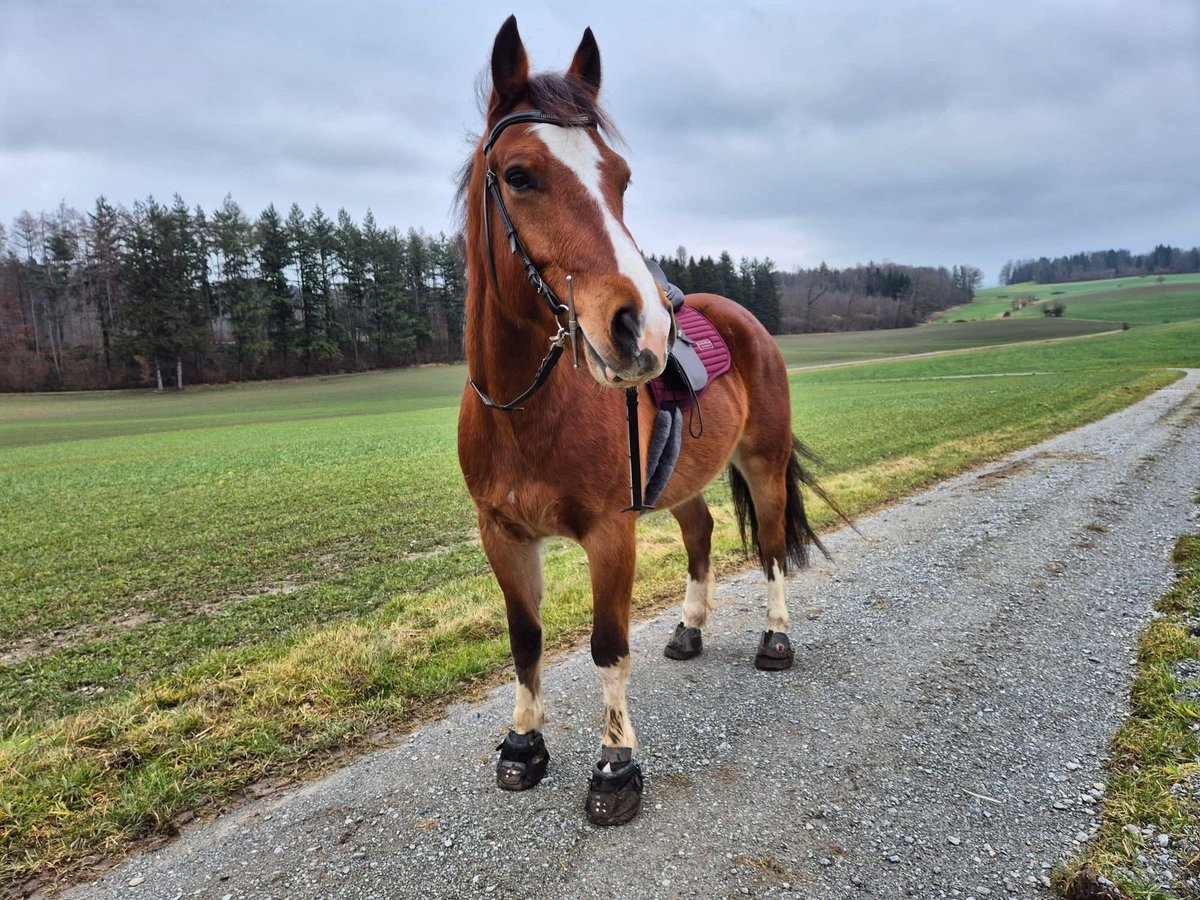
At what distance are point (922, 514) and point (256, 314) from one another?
198 ft

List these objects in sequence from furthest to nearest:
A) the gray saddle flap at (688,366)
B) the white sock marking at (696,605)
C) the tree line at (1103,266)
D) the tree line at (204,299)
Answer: the tree line at (1103,266), the tree line at (204,299), the white sock marking at (696,605), the gray saddle flap at (688,366)

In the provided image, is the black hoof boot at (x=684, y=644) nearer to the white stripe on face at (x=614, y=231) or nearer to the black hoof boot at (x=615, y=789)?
the black hoof boot at (x=615, y=789)

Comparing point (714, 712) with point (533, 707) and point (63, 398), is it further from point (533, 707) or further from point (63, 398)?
point (63, 398)

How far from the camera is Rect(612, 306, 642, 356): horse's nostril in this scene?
1.96 m

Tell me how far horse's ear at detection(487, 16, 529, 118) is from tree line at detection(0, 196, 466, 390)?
48.7 m

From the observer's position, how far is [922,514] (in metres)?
8.02

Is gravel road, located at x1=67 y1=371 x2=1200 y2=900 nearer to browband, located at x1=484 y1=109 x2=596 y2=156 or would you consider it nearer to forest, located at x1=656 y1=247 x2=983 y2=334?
browband, located at x1=484 y1=109 x2=596 y2=156

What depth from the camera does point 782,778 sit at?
2986 millimetres

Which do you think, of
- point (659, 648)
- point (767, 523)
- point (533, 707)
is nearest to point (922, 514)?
point (767, 523)

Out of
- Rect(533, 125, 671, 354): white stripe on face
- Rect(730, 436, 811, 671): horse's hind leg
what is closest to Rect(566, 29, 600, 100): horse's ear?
Rect(533, 125, 671, 354): white stripe on face

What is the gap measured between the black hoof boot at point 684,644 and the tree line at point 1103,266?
19499cm

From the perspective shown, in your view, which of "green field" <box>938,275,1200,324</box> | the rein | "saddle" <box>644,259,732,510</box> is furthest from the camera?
"green field" <box>938,275,1200,324</box>

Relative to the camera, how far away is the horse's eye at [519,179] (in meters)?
2.25

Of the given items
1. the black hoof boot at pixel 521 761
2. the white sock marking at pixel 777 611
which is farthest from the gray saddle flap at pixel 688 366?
the black hoof boot at pixel 521 761
